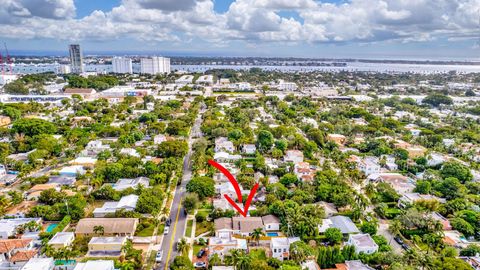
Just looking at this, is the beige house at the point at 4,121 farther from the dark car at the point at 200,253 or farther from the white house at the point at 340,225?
the white house at the point at 340,225

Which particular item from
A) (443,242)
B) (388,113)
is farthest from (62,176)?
(388,113)

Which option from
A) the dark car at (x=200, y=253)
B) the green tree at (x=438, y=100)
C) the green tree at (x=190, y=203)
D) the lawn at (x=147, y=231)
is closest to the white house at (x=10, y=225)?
the lawn at (x=147, y=231)

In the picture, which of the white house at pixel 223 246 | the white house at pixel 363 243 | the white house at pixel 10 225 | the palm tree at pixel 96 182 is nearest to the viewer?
the white house at pixel 223 246

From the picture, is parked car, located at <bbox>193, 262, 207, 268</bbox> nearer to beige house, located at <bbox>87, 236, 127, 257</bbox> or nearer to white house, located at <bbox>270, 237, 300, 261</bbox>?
white house, located at <bbox>270, 237, 300, 261</bbox>

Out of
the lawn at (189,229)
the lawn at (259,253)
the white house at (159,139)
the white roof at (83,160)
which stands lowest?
the lawn at (189,229)

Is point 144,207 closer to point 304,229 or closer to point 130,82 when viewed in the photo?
point 304,229

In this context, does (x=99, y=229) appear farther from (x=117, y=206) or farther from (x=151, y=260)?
(x=151, y=260)

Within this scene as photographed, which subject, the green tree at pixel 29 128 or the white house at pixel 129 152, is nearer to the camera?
the white house at pixel 129 152
